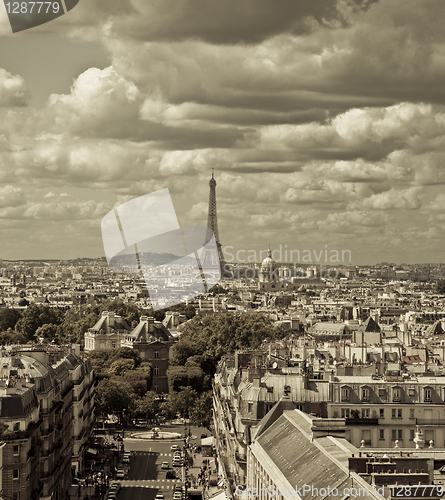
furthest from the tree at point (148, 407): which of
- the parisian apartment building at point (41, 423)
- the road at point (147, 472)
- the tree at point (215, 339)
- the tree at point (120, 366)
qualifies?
the tree at point (215, 339)

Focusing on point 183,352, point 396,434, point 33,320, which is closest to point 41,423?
point 396,434

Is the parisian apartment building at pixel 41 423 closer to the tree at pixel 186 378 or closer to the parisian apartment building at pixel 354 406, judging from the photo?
the parisian apartment building at pixel 354 406

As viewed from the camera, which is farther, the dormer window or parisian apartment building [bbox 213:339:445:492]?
the dormer window

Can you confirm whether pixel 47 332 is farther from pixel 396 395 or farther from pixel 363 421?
pixel 363 421

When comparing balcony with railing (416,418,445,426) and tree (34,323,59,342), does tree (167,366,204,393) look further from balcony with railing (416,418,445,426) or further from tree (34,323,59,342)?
tree (34,323,59,342)

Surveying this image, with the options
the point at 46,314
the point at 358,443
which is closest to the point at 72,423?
the point at 358,443

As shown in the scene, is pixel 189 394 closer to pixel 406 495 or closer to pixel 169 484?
pixel 169 484

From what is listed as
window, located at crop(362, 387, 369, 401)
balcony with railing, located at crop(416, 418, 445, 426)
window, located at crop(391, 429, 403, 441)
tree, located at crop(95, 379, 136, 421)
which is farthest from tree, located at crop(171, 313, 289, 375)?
window, located at crop(391, 429, 403, 441)
